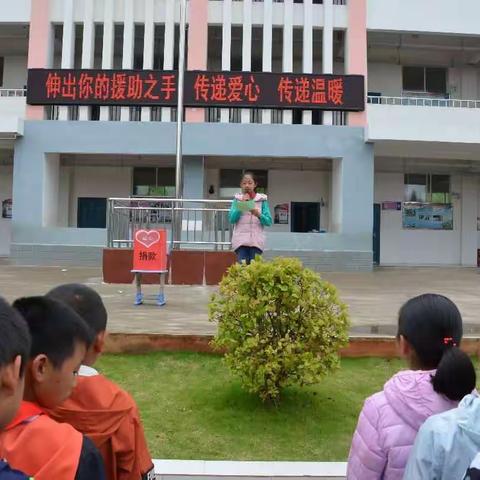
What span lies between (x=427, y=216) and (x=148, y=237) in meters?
12.1

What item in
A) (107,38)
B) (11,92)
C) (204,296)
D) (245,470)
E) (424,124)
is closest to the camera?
(245,470)

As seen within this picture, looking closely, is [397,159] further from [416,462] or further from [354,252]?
[416,462]

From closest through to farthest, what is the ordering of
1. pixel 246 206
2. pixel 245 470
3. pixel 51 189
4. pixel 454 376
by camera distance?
pixel 454 376 < pixel 245 470 < pixel 246 206 < pixel 51 189

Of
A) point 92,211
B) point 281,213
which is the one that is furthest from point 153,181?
point 281,213

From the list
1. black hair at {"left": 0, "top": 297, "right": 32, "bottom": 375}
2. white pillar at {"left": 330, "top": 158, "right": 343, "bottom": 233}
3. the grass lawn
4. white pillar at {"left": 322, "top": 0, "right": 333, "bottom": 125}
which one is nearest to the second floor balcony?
white pillar at {"left": 322, "top": 0, "right": 333, "bottom": 125}

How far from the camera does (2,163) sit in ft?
55.7

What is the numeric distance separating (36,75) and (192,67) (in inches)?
159

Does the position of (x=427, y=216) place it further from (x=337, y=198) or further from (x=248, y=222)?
(x=248, y=222)

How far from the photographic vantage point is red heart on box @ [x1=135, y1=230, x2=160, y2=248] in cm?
705

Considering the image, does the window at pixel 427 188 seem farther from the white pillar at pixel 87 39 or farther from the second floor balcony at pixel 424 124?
the white pillar at pixel 87 39

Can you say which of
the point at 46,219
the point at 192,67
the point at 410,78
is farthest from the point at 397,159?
the point at 46,219

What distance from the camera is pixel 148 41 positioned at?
14.4m

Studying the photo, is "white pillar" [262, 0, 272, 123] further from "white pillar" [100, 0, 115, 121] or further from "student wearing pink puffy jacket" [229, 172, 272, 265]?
"student wearing pink puffy jacket" [229, 172, 272, 265]

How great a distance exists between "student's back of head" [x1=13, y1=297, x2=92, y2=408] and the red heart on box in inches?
225
